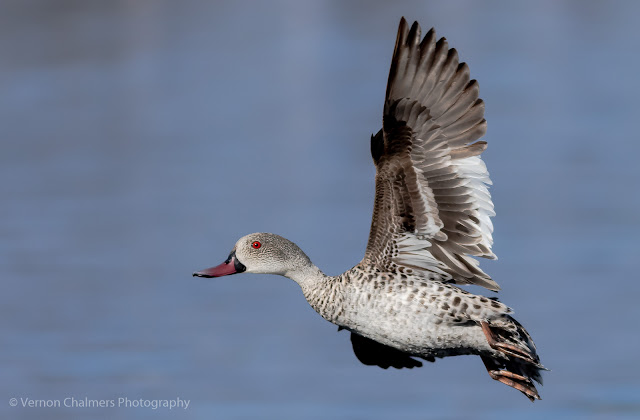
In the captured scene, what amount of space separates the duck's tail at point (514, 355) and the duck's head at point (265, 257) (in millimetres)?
1212

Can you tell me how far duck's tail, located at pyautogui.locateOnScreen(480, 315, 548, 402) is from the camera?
297 inches

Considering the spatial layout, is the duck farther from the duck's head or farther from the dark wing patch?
the dark wing patch

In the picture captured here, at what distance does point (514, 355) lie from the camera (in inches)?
295

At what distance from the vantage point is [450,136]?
25.2ft

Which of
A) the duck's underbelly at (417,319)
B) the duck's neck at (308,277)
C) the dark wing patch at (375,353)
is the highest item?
the duck's neck at (308,277)

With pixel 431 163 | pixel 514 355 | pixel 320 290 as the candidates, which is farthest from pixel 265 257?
pixel 514 355

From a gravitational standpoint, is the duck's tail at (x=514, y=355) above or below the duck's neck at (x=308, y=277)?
below

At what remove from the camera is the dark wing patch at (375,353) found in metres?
8.44

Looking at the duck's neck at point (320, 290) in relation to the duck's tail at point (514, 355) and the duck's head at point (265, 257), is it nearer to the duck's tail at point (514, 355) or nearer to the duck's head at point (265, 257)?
the duck's head at point (265, 257)

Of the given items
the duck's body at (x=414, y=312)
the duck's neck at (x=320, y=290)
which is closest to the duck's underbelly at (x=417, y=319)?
the duck's body at (x=414, y=312)

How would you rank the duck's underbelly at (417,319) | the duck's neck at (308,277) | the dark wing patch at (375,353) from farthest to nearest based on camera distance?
the dark wing patch at (375,353) < the duck's neck at (308,277) < the duck's underbelly at (417,319)

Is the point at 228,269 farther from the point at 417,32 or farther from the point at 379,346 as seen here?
the point at 417,32

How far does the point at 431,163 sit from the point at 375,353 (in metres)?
1.41

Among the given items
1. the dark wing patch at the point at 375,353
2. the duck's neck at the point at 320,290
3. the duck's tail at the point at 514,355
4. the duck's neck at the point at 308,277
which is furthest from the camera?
the dark wing patch at the point at 375,353
